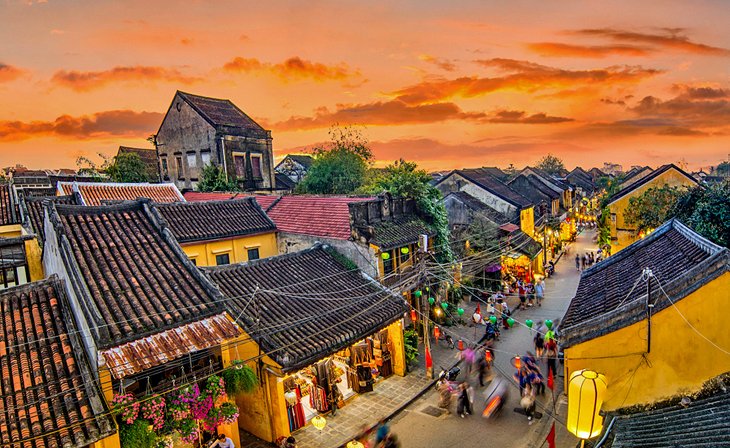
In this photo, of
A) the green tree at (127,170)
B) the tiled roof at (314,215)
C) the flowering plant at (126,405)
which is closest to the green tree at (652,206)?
the tiled roof at (314,215)

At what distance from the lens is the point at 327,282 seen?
51.4ft

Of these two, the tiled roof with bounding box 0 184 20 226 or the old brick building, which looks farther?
the old brick building

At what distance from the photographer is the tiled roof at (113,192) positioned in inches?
826

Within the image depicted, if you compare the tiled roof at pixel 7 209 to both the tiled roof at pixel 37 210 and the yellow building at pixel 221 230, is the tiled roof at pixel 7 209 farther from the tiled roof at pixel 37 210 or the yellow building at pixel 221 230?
the yellow building at pixel 221 230

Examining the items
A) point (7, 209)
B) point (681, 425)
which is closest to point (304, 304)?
point (681, 425)

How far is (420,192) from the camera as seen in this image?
20.9 meters

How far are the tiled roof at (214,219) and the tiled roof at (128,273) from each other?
407 centimetres

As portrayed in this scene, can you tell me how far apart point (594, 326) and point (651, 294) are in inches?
59.4

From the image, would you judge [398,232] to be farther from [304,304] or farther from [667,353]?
[667,353]

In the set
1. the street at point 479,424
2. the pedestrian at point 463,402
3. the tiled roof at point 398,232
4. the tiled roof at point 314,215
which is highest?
the tiled roof at point 314,215

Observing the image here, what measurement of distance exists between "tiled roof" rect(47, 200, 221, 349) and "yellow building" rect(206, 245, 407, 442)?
1625mm

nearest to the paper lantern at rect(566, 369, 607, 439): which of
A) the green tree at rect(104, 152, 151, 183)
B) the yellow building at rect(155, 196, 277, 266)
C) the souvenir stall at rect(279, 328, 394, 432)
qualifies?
the souvenir stall at rect(279, 328, 394, 432)

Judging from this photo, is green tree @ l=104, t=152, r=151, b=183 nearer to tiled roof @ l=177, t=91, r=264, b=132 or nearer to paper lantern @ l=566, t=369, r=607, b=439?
tiled roof @ l=177, t=91, r=264, b=132

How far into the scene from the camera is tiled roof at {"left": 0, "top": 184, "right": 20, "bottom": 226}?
17625 mm
